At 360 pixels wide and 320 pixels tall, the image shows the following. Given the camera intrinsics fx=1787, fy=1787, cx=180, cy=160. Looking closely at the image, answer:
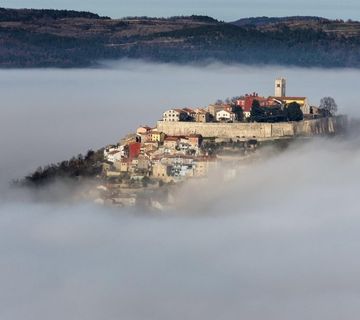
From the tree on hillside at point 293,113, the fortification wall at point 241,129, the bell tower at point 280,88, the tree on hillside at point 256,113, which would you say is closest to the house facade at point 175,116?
the fortification wall at point 241,129

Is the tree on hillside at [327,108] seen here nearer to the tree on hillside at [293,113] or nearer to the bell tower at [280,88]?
the bell tower at [280,88]

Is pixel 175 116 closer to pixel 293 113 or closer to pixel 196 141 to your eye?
pixel 196 141

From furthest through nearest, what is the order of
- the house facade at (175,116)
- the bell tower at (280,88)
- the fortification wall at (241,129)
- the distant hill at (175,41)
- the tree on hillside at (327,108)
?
the distant hill at (175,41) → the bell tower at (280,88) → the tree on hillside at (327,108) → the house facade at (175,116) → the fortification wall at (241,129)

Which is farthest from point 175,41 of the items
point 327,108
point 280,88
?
point 327,108

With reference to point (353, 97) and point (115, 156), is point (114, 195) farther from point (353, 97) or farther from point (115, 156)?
point (353, 97)

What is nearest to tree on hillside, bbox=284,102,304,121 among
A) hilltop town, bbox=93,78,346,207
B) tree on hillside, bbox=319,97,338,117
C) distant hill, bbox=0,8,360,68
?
hilltop town, bbox=93,78,346,207

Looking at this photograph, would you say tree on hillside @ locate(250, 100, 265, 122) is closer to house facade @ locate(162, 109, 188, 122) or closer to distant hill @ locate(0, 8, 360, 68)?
house facade @ locate(162, 109, 188, 122)
